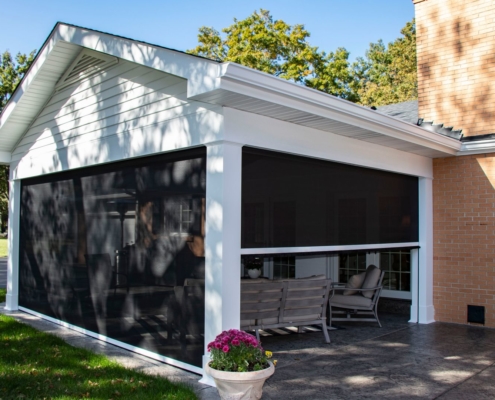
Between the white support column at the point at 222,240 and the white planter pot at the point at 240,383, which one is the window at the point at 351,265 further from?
the white planter pot at the point at 240,383

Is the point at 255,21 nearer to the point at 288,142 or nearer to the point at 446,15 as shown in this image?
the point at 446,15

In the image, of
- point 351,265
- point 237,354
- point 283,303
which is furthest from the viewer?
point 351,265

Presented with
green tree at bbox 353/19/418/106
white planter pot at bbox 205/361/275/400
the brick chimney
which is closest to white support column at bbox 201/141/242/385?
white planter pot at bbox 205/361/275/400

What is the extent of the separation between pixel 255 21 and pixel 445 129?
2317 cm

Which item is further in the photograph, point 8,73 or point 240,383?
point 8,73

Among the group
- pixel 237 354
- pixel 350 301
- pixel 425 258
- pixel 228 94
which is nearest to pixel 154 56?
pixel 228 94

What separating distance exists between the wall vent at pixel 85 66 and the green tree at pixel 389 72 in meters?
25.9

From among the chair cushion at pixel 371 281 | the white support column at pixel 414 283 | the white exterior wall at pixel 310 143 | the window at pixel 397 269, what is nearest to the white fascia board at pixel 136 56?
the white exterior wall at pixel 310 143

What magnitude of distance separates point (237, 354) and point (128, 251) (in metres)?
2.73

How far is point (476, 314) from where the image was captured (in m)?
8.33

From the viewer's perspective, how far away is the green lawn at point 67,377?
15.9ft

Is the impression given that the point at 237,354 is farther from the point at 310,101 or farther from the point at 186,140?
the point at 310,101

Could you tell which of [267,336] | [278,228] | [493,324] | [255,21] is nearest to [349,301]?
[267,336]

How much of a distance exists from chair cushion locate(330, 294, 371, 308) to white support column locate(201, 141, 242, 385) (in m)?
3.40
